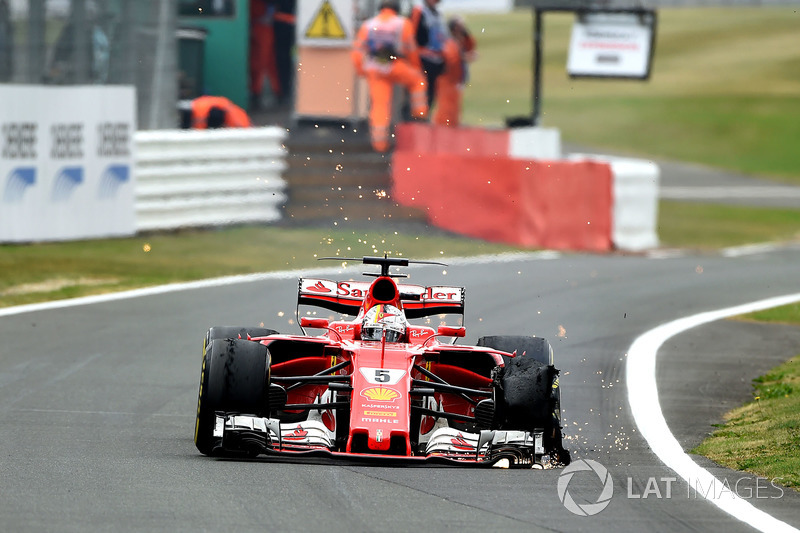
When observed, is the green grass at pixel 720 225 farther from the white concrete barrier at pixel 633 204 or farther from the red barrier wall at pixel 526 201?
the red barrier wall at pixel 526 201

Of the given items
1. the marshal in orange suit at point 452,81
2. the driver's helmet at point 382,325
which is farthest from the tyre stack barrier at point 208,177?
the driver's helmet at point 382,325

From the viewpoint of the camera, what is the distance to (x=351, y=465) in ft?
26.3

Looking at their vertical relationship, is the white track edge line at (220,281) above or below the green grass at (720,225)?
above

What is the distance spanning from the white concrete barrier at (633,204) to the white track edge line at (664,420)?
4.11 metres

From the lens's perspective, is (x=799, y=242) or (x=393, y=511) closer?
(x=393, y=511)

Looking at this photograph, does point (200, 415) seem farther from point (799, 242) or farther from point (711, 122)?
point (711, 122)

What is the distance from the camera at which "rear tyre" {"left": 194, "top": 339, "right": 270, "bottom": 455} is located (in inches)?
322

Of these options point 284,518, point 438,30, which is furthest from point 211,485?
point 438,30

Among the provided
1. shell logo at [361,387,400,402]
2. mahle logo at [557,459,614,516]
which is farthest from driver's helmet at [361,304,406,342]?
mahle logo at [557,459,614,516]

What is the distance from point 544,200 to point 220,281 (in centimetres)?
584

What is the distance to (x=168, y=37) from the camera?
67.8ft

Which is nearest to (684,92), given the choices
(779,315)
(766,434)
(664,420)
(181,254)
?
(181,254)

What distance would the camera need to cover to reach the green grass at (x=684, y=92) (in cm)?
4809

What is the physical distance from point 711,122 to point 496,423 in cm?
4540
